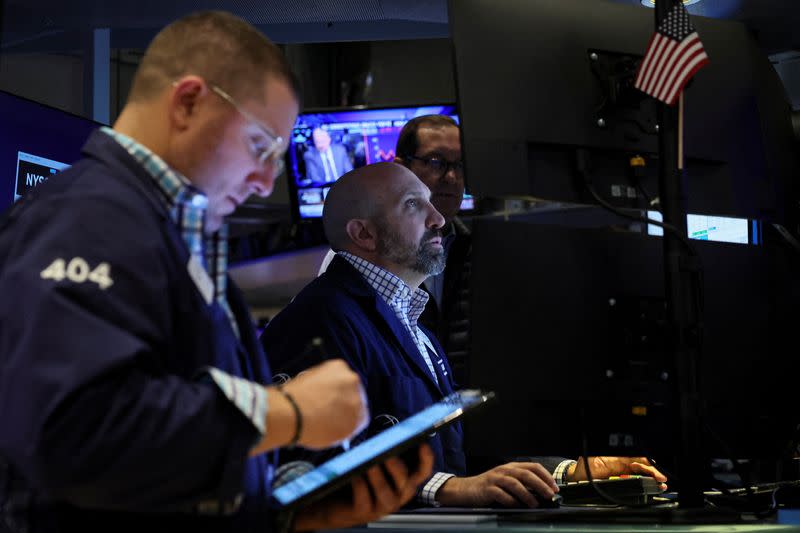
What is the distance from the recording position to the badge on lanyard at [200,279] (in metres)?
1.46

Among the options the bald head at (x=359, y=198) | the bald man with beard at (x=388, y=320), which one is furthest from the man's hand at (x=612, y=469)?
the bald head at (x=359, y=198)

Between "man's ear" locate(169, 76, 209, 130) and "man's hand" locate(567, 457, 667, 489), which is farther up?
"man's ear" locate(169, 76, 209, 130)

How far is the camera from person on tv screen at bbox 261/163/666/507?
2.49 metres

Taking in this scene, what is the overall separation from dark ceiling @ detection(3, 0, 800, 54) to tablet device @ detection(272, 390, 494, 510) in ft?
5.15

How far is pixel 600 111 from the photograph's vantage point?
2.10 metres

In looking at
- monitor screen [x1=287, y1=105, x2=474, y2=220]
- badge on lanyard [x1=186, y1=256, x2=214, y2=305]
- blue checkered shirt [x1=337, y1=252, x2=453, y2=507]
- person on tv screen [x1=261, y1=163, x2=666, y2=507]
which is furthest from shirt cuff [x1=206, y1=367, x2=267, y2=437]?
monitor screen [x1=287, y1=105, x2=474, y2=220]

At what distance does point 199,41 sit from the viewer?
1597 mm

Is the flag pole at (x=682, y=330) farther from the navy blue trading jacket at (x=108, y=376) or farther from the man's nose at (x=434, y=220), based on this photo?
the man's nose at (x=434, y=220)

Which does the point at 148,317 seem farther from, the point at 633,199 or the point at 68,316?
the point at 633,199

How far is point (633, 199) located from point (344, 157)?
3315 mm

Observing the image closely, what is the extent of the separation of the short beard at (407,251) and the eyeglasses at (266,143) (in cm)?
144

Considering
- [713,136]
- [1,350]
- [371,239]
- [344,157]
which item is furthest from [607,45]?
[344,157]

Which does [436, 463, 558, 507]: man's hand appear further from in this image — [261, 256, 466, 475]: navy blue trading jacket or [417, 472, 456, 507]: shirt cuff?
[261, 256, 466, 475]: navy blue trading jacket

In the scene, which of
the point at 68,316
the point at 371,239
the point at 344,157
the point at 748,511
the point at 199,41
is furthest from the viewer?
the point at 344,157
